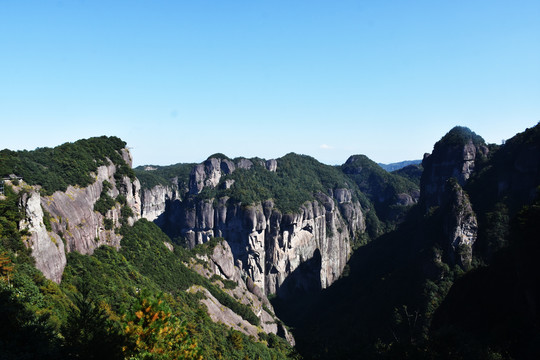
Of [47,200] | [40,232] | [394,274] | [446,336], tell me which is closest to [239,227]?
[394,274]

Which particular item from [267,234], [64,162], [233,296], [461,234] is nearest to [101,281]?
[64,162]

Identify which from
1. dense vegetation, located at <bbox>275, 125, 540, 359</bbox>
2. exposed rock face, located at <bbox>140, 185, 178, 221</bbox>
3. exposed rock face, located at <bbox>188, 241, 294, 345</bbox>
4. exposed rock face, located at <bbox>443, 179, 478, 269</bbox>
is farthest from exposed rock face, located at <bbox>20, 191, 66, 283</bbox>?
exposed rock face, located at <bbox>140, 185, 178, 221</bbox>

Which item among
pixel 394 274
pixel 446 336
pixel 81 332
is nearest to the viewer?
pixel 81 332

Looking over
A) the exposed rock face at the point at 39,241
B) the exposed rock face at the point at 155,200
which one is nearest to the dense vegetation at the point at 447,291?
the exposed rock face at the point at 39,241

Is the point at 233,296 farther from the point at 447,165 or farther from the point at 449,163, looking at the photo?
→ the point at 449,163

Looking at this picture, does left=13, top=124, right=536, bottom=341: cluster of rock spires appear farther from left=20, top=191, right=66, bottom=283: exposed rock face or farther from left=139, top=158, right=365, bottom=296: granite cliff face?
left=20, top=191, right=66, bottom=283: exposed rock face

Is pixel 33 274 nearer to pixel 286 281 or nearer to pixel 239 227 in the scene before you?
pixel 239 227
